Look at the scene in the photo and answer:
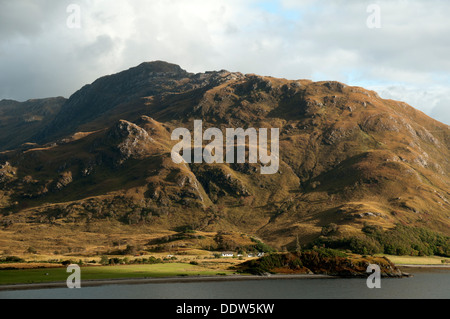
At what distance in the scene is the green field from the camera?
443 ft

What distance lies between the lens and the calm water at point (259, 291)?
11106cm

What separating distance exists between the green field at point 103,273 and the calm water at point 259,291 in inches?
598

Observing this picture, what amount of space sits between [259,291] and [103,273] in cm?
5484

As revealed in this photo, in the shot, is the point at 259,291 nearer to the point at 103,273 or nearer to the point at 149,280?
the point at 149,280

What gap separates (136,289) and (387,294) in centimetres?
6576

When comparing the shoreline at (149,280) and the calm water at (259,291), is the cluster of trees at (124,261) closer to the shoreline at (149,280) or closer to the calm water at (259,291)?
the shoreline at (149,280)

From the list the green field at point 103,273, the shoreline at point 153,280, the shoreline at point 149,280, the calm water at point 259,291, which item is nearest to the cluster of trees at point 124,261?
the green field at point 103,273

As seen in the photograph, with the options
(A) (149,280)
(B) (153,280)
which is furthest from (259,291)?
(A) (149,280)

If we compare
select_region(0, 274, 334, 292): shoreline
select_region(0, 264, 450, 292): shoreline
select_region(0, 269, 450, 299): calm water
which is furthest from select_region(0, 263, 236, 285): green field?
select_region(0, 269, 450, 299): calm water

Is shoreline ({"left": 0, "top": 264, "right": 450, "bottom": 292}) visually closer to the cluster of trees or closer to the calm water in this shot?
the calm water
